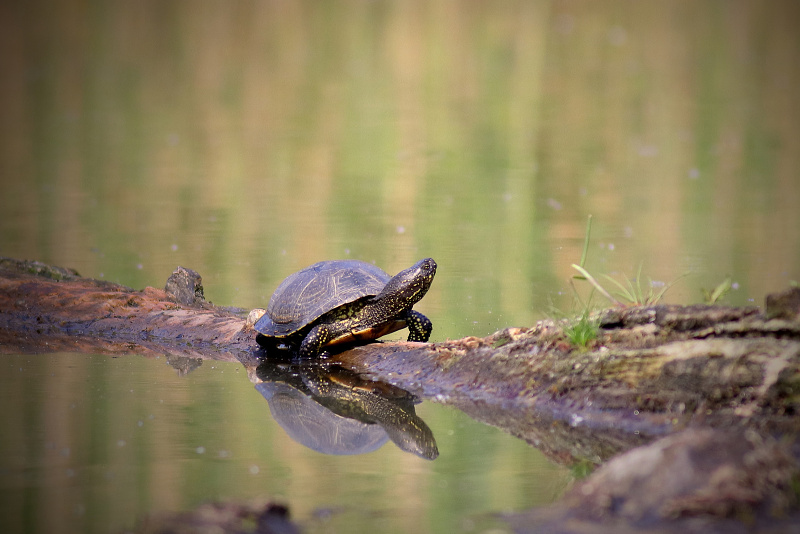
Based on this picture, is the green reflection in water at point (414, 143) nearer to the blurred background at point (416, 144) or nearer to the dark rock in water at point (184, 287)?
the blurred background at point (416, 144)

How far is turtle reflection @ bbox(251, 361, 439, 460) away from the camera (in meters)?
4.97

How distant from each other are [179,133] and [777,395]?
15496 millimetres

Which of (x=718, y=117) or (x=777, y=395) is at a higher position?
(x=718, y=117)

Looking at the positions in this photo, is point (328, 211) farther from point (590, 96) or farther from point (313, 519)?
point (590, 96)

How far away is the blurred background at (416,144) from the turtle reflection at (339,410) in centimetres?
34

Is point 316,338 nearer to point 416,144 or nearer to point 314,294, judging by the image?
point 314,294

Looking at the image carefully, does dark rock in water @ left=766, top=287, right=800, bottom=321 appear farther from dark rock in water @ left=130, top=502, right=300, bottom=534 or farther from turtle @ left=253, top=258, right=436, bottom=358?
dark rock in water @ left=130, top=502, right=300, bottom=534

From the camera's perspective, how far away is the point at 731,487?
11.6 feet

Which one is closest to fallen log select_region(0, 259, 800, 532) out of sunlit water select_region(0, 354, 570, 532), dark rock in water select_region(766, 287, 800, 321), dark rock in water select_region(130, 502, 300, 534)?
dark rock in water select_region(766, 287, 800, 321)

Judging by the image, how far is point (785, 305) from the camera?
4715 millimetres

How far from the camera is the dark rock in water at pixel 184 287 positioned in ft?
24.7

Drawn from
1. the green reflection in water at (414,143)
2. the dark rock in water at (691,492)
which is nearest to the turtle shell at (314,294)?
the green reflection in water at (414,143)

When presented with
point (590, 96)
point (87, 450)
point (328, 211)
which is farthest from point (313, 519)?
point (590, 96)

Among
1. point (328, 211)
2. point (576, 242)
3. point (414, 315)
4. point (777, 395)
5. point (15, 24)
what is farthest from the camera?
point (15, 24)
